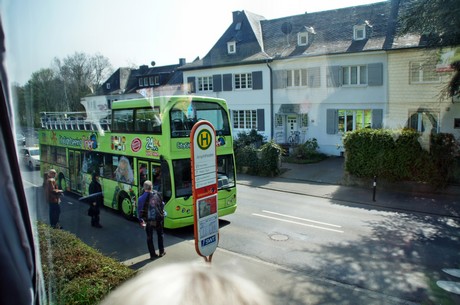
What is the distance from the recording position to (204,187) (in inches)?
185

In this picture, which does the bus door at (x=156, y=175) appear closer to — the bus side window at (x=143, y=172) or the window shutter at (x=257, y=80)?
the bus side window at (x=143, y=172)

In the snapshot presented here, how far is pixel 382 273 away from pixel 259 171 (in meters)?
10.6

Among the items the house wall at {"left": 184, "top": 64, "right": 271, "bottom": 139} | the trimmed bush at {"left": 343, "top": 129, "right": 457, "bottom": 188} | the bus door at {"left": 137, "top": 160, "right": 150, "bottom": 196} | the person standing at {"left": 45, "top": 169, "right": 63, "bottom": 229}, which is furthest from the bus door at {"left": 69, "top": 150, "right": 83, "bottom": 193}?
the house wall at {"left": 184, "top": 64, "right": 271, "bottom": 139}

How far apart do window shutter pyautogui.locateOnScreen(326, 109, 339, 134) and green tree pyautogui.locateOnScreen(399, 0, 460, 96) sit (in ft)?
28.4

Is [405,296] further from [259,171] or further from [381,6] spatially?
[381,6]

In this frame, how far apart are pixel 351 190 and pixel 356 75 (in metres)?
7.39

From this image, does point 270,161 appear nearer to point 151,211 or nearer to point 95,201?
point 95,201

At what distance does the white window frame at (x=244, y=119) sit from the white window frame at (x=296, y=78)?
3033 mm

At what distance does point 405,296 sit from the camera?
5.96m

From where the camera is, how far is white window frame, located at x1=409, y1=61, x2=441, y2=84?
14.5m

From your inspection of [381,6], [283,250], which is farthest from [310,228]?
[381,6]

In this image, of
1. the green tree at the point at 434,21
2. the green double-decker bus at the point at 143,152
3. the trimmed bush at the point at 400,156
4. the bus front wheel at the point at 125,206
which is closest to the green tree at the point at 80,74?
the green double-decker bus at the point at 143,152

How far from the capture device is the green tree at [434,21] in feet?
28.0

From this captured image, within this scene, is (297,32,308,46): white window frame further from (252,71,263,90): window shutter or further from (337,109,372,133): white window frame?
(252,71,263,90): window shutter
